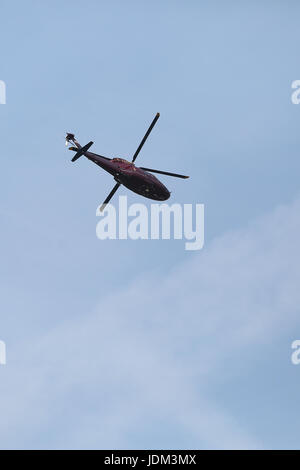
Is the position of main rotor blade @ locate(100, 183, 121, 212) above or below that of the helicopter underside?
above

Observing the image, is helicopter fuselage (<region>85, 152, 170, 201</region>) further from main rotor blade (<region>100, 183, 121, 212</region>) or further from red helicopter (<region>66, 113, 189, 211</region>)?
main rotor blade (<region>100, 183, 121, 212</region>)

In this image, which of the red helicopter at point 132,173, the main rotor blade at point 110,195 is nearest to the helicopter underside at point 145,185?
the red helicopter at point 132,173

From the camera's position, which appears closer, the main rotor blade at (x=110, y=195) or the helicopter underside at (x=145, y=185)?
the helicopter underside at (x=145, y=185)

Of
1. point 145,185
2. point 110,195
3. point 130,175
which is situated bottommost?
point 145,185

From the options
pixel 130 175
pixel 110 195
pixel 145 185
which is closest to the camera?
pixel 130 175

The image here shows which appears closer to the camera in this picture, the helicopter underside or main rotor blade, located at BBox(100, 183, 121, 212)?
the helicopter underside

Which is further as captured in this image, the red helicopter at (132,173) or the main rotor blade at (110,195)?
the main rotor blade at (110,195)

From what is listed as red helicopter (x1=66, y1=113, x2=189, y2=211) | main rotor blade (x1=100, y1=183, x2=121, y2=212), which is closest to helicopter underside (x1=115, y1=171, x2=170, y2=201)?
red helicopter (x1=66, y1=113, x2=189, y2=211)

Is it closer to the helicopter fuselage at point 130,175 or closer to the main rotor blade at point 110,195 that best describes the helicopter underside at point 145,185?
the helicopter fuselage at point 130,175

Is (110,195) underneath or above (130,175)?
above

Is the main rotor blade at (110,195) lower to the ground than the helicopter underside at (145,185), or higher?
higher

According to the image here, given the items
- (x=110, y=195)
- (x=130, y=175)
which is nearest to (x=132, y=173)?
(x=130, y=175)

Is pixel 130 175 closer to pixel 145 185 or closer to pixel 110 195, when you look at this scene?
pixel 145 185
